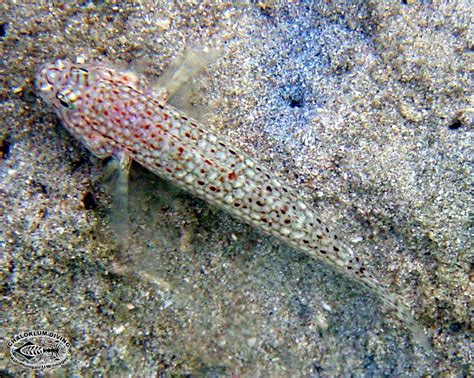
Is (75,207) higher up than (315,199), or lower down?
lower down

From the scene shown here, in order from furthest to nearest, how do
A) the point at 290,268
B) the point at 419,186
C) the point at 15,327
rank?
the point at 290,268 → the point at 419,186 → the point at 15,327

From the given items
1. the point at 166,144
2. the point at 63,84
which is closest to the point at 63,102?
the point at 63,84

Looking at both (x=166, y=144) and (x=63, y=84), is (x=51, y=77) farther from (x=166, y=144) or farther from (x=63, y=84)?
→ (x=166, y=144)

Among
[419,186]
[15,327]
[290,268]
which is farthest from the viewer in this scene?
[290,268]

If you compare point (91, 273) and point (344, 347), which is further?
point (344, 347)

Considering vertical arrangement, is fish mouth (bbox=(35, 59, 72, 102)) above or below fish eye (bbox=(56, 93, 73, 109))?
above

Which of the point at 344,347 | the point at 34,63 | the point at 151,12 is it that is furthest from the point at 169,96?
the point at 344,347

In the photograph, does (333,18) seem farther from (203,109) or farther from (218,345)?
(218,345)
